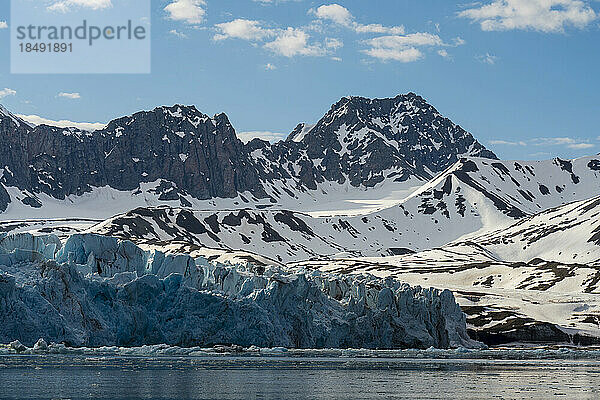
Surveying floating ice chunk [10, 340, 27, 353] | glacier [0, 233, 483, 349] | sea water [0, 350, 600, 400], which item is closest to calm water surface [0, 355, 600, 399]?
sea water [0, 350, 600, 400]

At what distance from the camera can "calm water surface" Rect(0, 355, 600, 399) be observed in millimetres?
44625

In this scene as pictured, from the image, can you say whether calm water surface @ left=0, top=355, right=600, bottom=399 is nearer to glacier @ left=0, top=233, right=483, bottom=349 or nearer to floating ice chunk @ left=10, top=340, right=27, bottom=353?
floating ice chunk @ left=10, top=340, right=27, bottom=353

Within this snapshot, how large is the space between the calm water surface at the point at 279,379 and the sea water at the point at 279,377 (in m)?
0.06

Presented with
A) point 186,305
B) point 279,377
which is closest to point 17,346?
point 186,305

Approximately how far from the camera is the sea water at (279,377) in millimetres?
44781

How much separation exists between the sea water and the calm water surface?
0.19 feet

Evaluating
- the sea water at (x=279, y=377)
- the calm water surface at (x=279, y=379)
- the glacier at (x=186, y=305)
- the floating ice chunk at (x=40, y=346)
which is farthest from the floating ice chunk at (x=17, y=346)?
the glacier at (x=186, y=305)

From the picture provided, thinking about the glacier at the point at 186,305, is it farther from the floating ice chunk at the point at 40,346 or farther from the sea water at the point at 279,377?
the sea water at the point at 279,377

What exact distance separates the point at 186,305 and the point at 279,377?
28737 millimetres

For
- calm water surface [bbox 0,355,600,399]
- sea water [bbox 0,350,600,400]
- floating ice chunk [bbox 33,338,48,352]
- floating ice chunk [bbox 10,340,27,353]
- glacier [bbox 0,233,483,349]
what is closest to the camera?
calm water surface [bbox 0,355,600,399]

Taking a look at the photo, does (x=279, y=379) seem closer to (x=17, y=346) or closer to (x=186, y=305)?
(x=17, y=346)

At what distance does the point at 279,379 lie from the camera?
178 ft

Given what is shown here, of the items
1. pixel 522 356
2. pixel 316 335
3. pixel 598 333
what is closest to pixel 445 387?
pixel 316 335

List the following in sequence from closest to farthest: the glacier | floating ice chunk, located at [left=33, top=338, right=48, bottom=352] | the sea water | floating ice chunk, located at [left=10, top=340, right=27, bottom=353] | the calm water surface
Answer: the calm water surface
the sea water
floating ice chunk, located at [left=10, top=340, right=27, bottom=353]
floating ice chunk, located at [left=33, top=338, right=48, bottom=352]
the glacier
